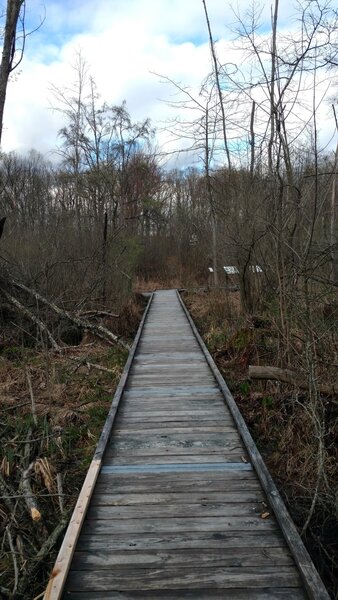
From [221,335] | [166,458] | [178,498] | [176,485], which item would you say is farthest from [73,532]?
[221,335]

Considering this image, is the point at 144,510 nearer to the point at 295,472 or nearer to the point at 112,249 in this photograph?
the point at 295,472

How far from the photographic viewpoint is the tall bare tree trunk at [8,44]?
827 centimetres

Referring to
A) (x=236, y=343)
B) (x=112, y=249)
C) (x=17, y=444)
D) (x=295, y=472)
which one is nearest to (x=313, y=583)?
(x=295, y=472)

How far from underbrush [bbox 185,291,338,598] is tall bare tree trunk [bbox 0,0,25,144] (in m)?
5.89

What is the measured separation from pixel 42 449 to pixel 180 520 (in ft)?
8.04

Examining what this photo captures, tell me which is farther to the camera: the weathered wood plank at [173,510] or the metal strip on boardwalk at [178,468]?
the metal strip on boardwalk at [178,468]

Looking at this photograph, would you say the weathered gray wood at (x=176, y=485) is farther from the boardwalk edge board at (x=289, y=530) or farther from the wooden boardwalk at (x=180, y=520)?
the boardwalk edge board at (x=289, y=530)

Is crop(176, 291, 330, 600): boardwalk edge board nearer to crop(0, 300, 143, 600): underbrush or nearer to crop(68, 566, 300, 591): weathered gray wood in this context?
crop(68, 566, 300, 591): weathered gray wood

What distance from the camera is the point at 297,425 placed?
17.2 feet

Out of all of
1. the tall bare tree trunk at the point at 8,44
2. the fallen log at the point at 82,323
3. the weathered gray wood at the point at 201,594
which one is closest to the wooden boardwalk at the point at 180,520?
the weathered gray wood at the point at 201,594

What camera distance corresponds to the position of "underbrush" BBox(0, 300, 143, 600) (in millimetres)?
3426

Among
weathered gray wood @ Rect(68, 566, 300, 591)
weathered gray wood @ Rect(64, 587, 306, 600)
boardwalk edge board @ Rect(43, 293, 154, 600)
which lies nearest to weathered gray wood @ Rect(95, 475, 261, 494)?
boardwalk edge board @ Rect(43, 293, 154, 600)

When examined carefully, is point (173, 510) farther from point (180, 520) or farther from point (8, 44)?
point (8, 44)

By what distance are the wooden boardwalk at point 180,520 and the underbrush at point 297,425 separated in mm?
523
